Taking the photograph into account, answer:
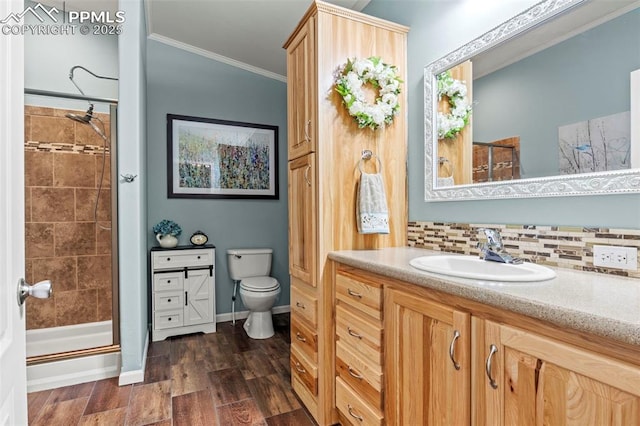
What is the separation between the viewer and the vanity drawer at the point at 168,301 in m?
2.96

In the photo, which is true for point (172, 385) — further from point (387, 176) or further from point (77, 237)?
point (387, 176)

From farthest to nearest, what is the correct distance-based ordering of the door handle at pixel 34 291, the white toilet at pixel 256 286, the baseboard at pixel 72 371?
the white toilet at pixel 256 286
the baseboard at pixel 72 371
the door handle at pixel 34 291

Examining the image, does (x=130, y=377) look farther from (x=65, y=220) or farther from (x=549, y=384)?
(x=549, y=384)

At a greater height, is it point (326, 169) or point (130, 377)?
point (326, 169)

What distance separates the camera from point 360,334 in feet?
4.98

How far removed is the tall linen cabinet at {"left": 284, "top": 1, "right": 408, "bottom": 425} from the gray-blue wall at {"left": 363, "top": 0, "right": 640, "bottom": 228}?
78mm

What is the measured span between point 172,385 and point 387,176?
196cm

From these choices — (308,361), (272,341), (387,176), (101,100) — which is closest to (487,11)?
(387,176)

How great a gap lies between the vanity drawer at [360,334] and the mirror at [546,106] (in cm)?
82

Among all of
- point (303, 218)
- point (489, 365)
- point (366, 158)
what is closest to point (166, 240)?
point (303, 218)

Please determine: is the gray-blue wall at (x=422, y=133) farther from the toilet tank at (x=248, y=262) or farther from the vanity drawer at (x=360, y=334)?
the toilet tank at (x=248, y=262)

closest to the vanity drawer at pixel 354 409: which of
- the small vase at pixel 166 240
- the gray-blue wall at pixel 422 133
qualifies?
the gray-blue wall at pixel 422 133

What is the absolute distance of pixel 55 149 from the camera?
2768 mm

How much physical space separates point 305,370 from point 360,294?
2.48 ft
